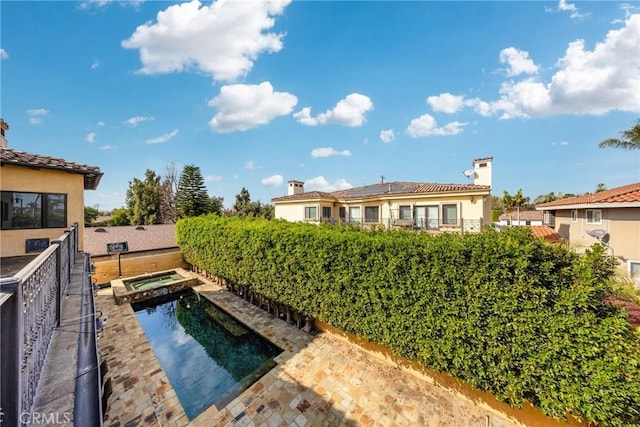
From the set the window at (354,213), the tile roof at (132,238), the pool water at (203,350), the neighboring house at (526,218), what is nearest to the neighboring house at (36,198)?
the pool water at (203,350)

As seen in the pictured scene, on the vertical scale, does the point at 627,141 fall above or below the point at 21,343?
above

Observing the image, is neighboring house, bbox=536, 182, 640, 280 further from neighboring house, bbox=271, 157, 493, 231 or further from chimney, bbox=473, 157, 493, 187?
chimney, bbox=473, 157, 493, 187

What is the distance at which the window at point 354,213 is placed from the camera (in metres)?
20.6

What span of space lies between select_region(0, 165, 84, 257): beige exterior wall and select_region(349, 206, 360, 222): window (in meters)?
17.2

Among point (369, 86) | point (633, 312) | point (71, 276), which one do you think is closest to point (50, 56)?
point (71, 276)

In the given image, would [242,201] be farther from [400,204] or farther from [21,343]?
[21,343]

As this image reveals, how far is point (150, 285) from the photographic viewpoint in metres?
15.7

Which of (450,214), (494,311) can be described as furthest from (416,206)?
(494,311)

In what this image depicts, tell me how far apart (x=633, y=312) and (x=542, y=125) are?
40.6ft

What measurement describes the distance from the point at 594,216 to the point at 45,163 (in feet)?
74.9

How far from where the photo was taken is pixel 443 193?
612 inches

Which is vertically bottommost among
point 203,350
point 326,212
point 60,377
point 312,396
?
point 203,350

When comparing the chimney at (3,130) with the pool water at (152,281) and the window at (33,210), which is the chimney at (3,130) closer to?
the window at (33,210)

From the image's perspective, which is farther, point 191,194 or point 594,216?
point 191,194
